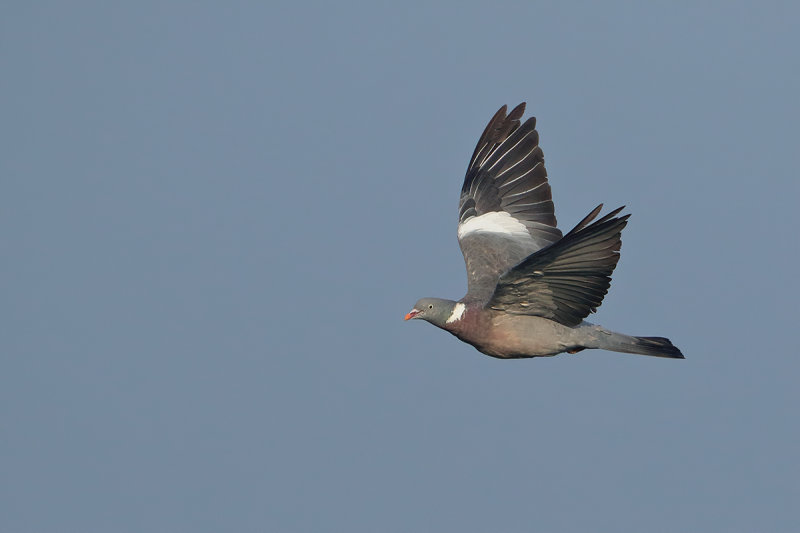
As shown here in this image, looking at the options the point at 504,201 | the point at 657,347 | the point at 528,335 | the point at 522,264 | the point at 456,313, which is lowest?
the point at 657,347

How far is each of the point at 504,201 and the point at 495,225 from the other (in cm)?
43

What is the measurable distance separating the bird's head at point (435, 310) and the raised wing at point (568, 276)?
2.12 ft

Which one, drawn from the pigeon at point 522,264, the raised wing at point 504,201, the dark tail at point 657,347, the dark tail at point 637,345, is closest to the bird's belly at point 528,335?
the pigeon at point 522,264

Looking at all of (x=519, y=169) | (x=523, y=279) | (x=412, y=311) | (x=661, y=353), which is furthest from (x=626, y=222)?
(x=519, y=169)

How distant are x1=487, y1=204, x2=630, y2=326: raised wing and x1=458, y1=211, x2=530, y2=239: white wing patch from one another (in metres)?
2.50

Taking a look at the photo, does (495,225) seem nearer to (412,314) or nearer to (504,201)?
(504,201)

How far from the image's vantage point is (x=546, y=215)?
47.5 ft

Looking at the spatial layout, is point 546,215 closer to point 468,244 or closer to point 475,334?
point 468,244

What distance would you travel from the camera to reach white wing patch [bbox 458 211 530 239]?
1442 cm

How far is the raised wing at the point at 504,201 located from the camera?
14.1 m

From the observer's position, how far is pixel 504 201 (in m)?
14.8

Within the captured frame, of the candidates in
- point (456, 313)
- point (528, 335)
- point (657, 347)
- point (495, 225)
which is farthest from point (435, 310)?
point (657, 347)

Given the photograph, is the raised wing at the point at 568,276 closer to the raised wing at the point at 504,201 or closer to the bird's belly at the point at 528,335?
the bird's belly at the point at 528,335

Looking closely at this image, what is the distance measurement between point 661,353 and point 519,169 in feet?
12.8
